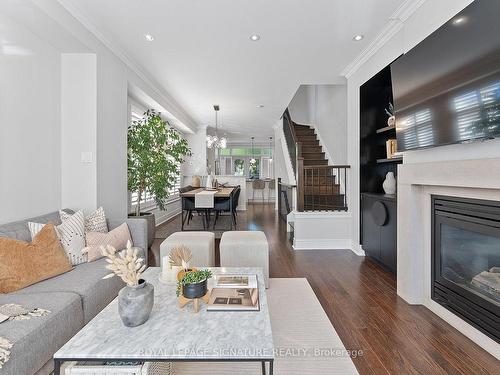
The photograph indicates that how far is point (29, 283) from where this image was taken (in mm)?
1858

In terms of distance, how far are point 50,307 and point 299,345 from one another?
156 cm

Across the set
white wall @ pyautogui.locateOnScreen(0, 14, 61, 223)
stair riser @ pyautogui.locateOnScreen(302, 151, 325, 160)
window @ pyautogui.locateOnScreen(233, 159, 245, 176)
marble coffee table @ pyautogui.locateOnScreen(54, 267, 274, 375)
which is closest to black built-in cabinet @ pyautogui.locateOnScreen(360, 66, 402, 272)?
marble coffee table @ pyautogui.locateOnScreen(54, 267, 274, 375)

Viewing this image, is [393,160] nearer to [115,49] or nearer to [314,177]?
[314,177]

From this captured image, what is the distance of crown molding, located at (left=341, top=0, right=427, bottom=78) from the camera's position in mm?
2575

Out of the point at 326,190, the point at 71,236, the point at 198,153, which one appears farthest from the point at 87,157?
the point at 198,153

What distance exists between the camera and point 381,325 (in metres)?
2.13

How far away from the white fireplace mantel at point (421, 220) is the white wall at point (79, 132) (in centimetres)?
328

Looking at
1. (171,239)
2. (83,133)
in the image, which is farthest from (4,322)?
(83,133)

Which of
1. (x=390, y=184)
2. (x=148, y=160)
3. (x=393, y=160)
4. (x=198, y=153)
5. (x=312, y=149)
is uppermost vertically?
(x=198, y=153)

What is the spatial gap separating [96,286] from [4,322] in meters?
0.59

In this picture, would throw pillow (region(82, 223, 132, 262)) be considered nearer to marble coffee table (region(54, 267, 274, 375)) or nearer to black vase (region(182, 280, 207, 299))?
marble coffee table (region(54, 267, 274, 375))

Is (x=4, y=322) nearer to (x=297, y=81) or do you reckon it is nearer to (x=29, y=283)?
(x=29, y=283)

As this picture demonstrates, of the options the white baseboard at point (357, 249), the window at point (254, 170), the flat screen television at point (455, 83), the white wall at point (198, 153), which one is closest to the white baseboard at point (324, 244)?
the white baseboard at point (357, 249)

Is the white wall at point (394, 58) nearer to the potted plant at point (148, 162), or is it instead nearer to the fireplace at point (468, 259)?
the fireplace at point (468, 259)
